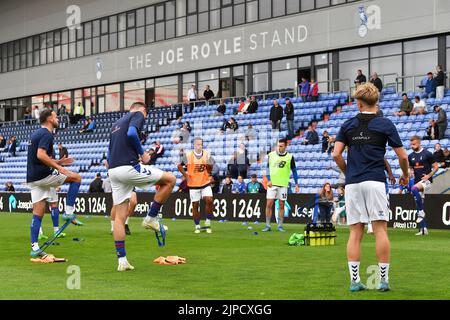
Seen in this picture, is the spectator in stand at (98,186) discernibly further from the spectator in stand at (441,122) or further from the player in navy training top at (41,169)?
the player in navy training top at (41,169)

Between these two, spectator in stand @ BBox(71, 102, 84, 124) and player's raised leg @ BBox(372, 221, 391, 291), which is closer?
player's raised leg @ BBox(372, 221, 391, 291)

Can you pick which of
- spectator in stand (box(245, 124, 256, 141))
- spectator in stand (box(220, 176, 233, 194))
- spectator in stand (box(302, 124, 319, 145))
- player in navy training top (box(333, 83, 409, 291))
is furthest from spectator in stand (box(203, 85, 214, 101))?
player in navy training top (box(333, 83, 409, 291))

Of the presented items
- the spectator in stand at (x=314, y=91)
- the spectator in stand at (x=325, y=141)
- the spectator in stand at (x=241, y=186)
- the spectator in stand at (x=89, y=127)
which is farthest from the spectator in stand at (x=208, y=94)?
the spectator in stand at (x=325, y=141)

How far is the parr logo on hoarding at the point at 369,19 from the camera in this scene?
3600 centimetres

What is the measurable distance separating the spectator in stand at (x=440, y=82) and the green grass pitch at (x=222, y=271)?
13851 millimetres

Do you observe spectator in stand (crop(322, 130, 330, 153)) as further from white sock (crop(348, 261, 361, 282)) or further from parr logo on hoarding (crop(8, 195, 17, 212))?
white sock (crop(348, 261, 361, 282))

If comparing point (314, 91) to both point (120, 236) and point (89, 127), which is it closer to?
point (89, 127)

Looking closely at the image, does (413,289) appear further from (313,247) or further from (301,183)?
(301,183)

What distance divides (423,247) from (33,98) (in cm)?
4882

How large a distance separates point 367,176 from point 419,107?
21.6 meters

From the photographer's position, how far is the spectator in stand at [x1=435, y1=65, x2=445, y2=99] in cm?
3028

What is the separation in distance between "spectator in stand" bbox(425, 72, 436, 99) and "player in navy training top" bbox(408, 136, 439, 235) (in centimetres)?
1136
